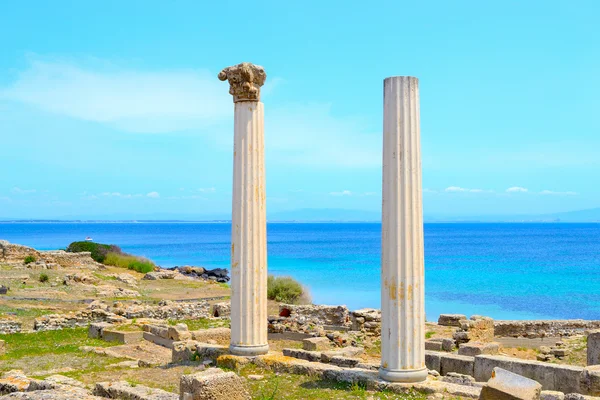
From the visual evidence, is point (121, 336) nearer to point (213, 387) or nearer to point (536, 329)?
point (213, 387)

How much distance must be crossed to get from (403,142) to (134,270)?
3405cm

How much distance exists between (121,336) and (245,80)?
343 inches

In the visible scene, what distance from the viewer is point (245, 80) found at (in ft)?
34.2

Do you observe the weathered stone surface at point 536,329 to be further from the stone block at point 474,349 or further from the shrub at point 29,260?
the shrub at point 29,260

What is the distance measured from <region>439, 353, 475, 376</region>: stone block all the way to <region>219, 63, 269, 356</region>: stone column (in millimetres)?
3404

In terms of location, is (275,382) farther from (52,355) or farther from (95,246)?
(95,246)

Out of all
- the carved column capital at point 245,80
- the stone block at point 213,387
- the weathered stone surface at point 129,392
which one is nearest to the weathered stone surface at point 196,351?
the weathered stone surface at point 129,392

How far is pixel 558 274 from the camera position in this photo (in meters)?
62.8

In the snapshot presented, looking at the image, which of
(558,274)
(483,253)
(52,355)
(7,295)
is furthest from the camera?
(483,253)

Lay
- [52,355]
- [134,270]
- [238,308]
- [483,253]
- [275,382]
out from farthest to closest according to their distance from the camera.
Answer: [483,253] → [134,270] → [52,355] → [238,308] → [275,382]

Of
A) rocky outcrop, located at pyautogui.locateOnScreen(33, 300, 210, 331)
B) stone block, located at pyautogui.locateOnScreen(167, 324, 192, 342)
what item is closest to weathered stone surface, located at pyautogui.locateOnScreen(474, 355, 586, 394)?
stone block, located at pyautogui.locateOnScreen(167, 324, 192, 342)

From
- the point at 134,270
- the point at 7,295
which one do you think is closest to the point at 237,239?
the point at 7,295

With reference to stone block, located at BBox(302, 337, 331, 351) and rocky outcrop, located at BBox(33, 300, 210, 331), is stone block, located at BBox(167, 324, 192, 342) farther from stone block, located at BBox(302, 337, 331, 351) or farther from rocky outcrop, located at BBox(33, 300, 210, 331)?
rocky outcrop, located at BBox(33, 300, 210, 331)

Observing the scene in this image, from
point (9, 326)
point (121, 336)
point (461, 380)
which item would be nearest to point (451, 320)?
point (121, 336)
